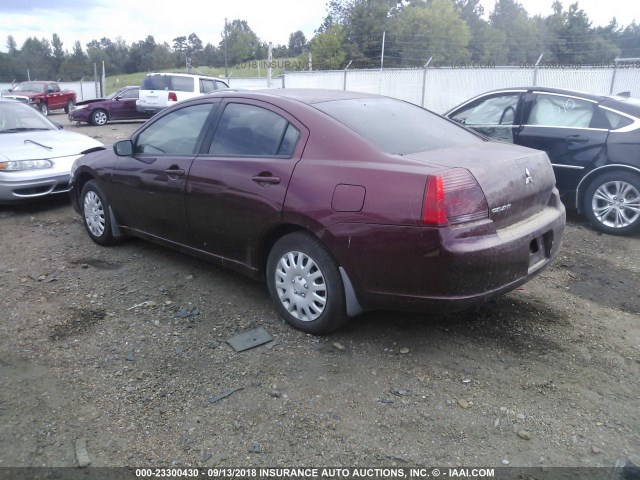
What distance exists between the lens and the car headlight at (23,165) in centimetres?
656

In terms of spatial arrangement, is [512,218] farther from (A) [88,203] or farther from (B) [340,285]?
(A) [88,203]

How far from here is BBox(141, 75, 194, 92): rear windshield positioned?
18891 mm

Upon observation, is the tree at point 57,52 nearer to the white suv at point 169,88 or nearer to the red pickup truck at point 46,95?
the red pickup truck at point 46,95

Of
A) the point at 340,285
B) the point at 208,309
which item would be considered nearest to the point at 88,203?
the point at 208,309

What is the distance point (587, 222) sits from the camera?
6477 millimetres

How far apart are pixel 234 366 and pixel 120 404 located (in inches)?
26.5

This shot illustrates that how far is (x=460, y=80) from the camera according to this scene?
15.8 meters

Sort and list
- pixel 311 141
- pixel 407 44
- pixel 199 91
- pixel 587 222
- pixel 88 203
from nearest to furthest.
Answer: pixel 311 141 → pixel 88 203 → pixel 587 222 → pixel 199 91 → pixel 407 44

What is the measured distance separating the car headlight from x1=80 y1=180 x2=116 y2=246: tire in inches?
65.4

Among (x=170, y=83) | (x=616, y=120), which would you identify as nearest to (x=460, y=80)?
(x=170, y=83)

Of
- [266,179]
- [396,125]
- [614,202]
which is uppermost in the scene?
[396,125]

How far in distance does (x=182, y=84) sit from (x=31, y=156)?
13033 millimetres

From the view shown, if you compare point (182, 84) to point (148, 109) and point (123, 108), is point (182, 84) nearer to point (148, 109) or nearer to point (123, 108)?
point (148, 109)

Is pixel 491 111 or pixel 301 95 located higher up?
pixel 301 95
